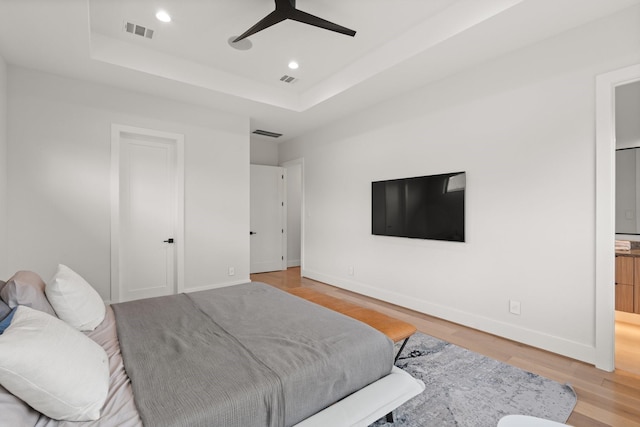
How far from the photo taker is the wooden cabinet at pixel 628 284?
3.41 m

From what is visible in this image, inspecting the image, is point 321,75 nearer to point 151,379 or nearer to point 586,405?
point 151,379

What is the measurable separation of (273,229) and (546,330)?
479 centimetres

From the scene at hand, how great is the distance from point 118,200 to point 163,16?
2168 millimetres

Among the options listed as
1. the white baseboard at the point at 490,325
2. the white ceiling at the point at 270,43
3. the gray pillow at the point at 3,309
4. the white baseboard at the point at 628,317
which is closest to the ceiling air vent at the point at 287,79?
the white ceiling at the point at 270,43

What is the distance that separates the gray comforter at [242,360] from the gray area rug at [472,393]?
44 centimetres

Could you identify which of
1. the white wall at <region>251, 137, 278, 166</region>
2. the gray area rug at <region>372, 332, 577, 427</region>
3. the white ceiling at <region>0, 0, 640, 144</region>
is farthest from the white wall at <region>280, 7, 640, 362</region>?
the white wall at <region>251, 137, 278, 166</region>

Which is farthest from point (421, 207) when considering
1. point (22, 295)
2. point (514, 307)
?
point (22, 295)

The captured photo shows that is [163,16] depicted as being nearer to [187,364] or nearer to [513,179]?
[187,364]

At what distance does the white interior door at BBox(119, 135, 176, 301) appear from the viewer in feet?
12.9

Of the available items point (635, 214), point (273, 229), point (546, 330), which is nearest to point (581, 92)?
point (546, 330)

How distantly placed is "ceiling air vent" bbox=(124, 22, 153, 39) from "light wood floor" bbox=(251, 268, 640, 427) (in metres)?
3.99

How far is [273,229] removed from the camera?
6.42 metres

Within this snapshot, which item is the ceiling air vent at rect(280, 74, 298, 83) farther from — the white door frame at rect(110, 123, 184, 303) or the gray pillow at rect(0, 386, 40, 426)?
the gray pillow at rect(0, 386, 40, 426)

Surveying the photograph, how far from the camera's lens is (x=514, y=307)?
2.94 metres
